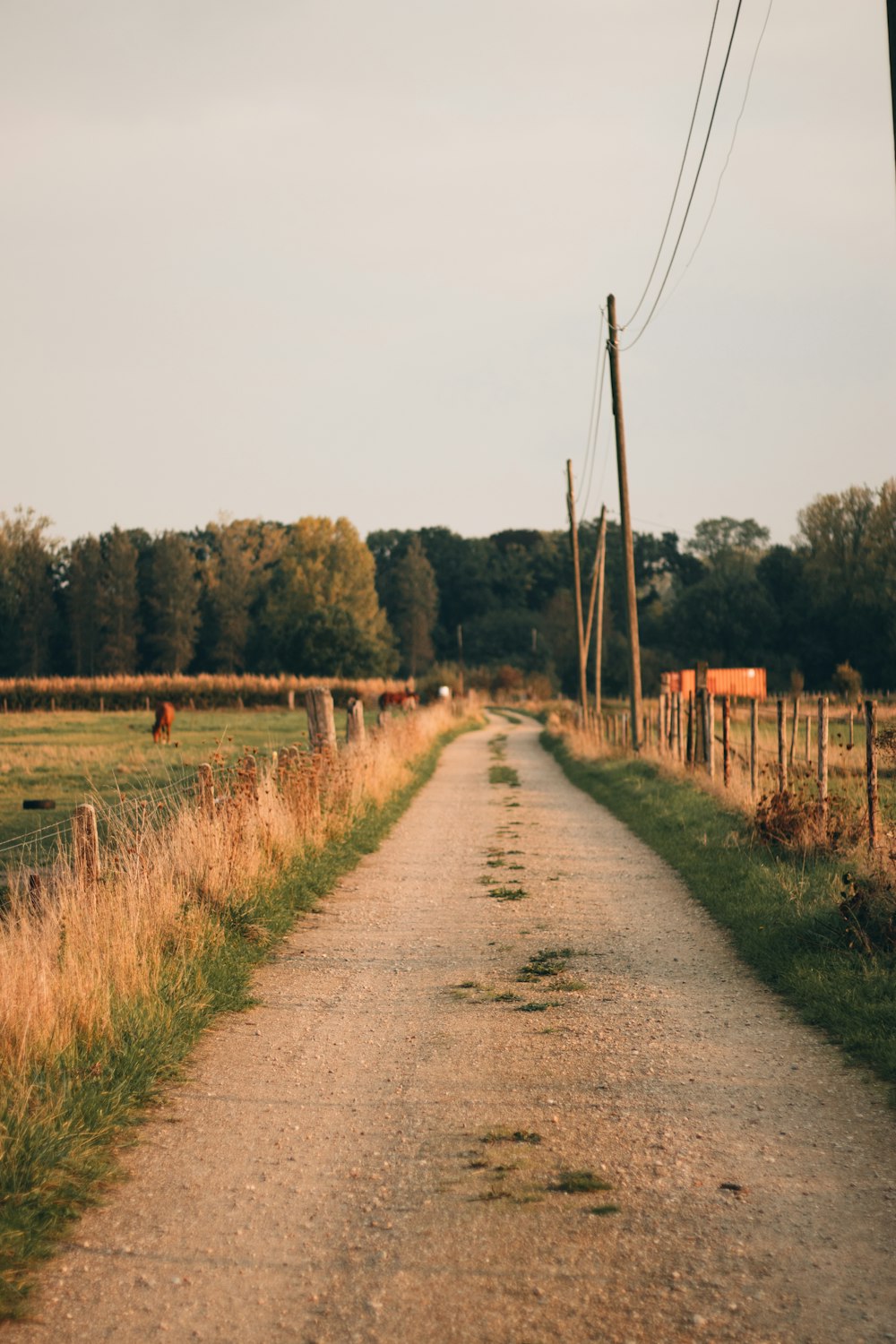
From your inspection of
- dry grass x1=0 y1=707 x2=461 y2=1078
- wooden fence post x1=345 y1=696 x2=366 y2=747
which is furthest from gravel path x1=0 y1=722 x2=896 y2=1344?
wooden fence post x1=345 y1=696 x2=366 y2=747

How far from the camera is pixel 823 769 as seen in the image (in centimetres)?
1198

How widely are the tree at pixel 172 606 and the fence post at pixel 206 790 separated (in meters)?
80.1

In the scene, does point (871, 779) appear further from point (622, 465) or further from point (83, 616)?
point (83, 616)

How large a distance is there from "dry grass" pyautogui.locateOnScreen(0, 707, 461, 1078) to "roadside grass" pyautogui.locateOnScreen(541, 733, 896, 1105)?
383cm

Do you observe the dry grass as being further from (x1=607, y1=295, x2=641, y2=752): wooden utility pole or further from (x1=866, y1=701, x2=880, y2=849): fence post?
(x1=607, y1=295, x2=641, y2=752): wooden utility pole

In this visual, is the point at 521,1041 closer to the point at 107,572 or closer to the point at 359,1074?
the point at 359,1074

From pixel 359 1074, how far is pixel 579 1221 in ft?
6.29

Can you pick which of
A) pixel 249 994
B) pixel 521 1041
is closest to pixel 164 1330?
pixel 521 1041

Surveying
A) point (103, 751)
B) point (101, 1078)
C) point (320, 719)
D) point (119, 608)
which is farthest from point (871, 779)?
point (119, 608)

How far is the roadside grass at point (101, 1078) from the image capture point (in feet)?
13.2

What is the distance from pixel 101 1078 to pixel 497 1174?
77.3 inches

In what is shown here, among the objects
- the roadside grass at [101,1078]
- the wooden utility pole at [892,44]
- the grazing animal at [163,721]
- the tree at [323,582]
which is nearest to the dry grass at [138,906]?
the roadside grass at [101,1078]

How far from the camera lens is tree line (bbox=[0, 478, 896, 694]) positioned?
76.1 meters

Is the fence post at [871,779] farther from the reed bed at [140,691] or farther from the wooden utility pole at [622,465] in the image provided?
the reed bed at [140,691]
